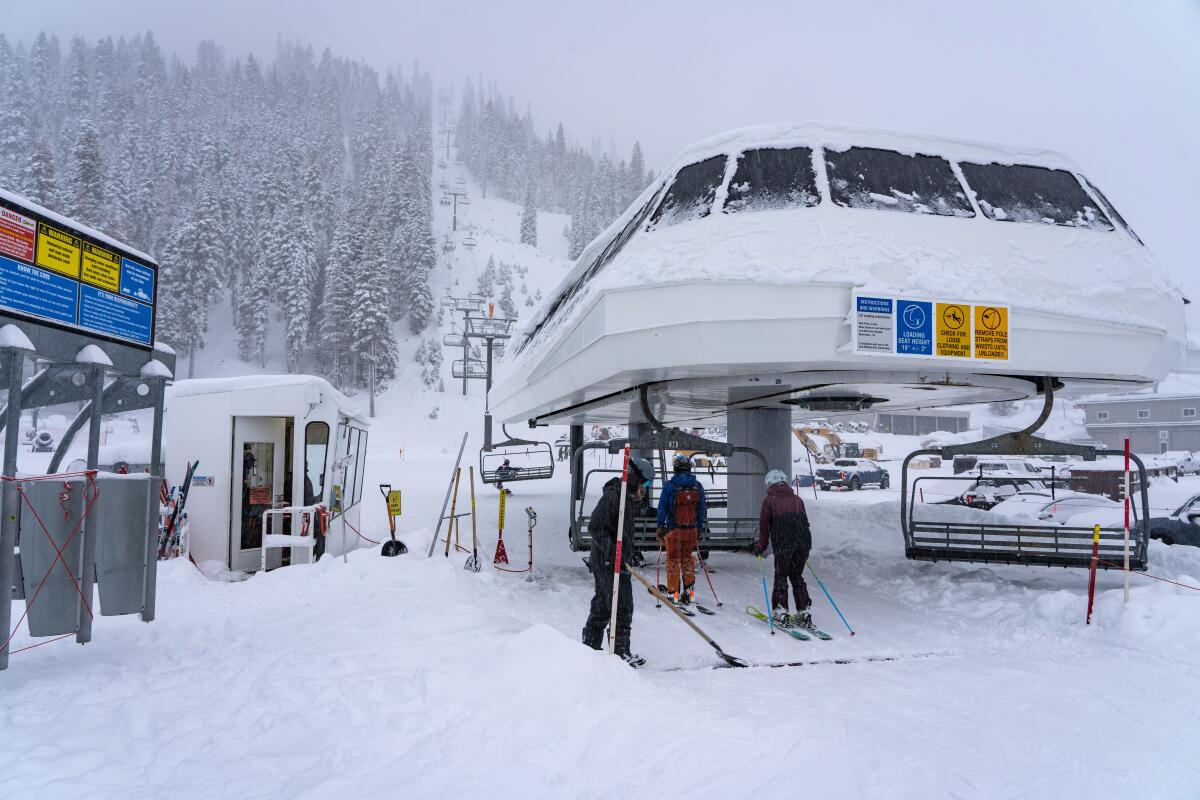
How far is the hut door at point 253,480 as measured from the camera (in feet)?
37.2

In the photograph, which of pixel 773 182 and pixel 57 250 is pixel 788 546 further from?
pixel 57 250

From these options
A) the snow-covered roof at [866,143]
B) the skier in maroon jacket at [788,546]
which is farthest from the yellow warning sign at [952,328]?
the snow-covered roof at [866,143]

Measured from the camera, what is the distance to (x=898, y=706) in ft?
16.2

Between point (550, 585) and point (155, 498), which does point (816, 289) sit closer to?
point (550, 585)

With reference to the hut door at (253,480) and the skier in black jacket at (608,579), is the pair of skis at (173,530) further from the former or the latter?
the skier in black jacket at (608,579)

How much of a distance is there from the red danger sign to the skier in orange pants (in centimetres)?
661

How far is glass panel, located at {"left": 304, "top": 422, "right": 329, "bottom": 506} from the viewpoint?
11266 millimetres

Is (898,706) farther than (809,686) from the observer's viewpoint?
No

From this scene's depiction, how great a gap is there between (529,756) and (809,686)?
2629 mm

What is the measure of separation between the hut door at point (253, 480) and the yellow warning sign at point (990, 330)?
35.2ft

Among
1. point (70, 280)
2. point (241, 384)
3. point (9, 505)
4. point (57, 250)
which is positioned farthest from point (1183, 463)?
point (9, 505)

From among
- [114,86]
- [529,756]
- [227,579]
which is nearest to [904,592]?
[529,756]

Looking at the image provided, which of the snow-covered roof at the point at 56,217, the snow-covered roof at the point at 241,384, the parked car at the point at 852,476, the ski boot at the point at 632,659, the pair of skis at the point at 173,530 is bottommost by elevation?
the parked car at the point at 852,476

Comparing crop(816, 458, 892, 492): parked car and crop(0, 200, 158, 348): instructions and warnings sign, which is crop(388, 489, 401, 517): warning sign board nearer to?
crop(0, 200, 158, 348): instructions and warnings sign
